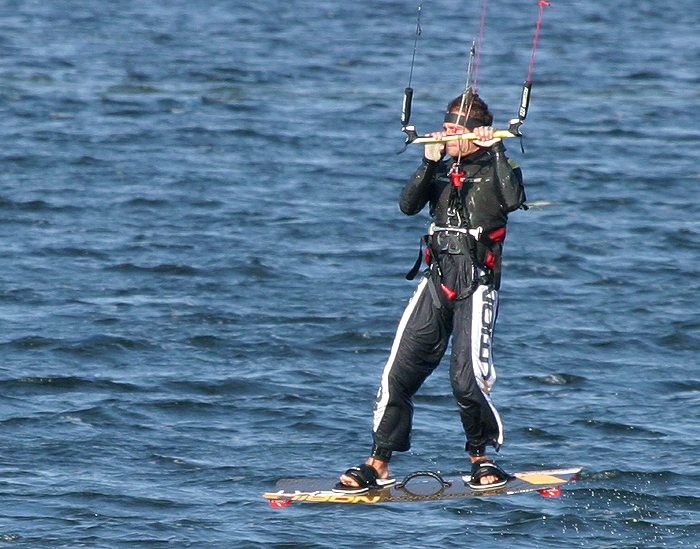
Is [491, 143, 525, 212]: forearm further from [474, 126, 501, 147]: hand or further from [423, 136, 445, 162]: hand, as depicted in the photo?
[423, 136, 445, 162]: hand

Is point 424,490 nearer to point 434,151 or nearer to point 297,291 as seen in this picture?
point 434,151

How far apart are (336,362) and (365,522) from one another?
4.79m

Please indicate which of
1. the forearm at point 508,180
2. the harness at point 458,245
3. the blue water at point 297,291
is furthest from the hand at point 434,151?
the blue water at point 297,291

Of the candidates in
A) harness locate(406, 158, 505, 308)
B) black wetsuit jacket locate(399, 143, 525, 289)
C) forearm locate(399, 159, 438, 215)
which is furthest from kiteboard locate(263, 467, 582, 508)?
forearm locate(399, 159, 438, 215)

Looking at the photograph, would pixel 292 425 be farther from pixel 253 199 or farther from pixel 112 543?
pixel 253 199

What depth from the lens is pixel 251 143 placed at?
31766 millimetres

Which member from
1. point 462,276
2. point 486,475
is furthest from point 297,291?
point 462,276

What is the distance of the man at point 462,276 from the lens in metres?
11.6

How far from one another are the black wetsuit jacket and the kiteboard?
154 centimetres

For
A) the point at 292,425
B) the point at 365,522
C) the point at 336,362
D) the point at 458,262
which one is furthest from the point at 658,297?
the point at 458,262

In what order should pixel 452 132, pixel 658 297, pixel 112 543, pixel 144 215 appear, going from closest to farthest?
pixel 452 132, pixel 112 543, pixel 658 297, pixel 144 215

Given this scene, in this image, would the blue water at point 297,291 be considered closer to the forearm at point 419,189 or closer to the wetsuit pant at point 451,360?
the wetsuit pant at point 451,360

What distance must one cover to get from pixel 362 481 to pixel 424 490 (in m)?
0.48

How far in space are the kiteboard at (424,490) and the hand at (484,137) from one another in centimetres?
254
